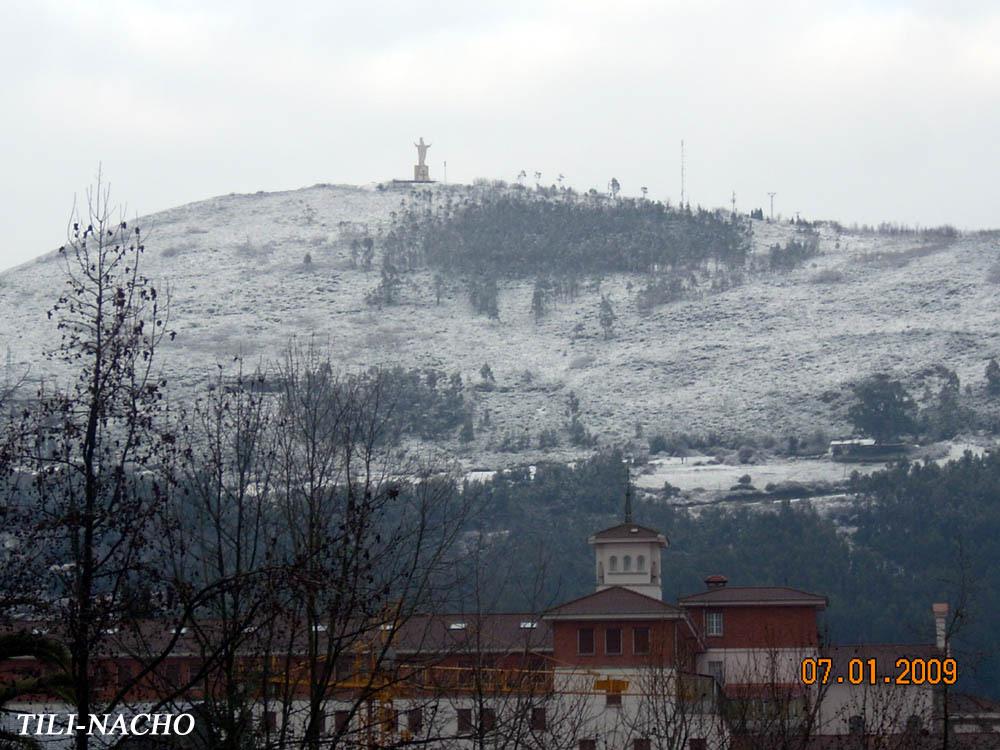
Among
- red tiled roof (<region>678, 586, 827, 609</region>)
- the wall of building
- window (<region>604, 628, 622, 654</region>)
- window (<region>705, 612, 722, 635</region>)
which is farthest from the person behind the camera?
window (<region>705, 612, 722, 635</region>)

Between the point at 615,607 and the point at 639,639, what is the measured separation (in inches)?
48.3

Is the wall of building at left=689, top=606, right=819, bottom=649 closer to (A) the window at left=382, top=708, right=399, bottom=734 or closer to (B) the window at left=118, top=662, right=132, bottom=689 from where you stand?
(B) the window at left=118, top=662, right=132, bottom=689

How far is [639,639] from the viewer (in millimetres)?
51625

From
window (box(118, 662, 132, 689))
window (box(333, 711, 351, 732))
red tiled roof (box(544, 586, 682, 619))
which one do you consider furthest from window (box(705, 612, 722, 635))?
window (box(118, 662, 132, 689))

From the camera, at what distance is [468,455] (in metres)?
180

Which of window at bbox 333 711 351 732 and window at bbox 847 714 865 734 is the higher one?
window at bbox 333 711 351 732

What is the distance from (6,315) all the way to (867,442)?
88.9m

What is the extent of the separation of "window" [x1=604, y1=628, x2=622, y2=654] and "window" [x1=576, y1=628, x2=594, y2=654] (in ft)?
1.34

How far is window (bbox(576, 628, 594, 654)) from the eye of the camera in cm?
5219

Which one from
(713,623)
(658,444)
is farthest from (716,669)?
(658,444)

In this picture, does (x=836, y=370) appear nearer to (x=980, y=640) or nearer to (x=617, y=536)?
(x=980, y=640)

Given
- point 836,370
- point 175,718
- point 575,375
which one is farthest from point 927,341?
point 175,718

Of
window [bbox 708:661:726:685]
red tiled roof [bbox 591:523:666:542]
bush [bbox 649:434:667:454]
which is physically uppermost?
bush [bbox 649:434:667:454]
